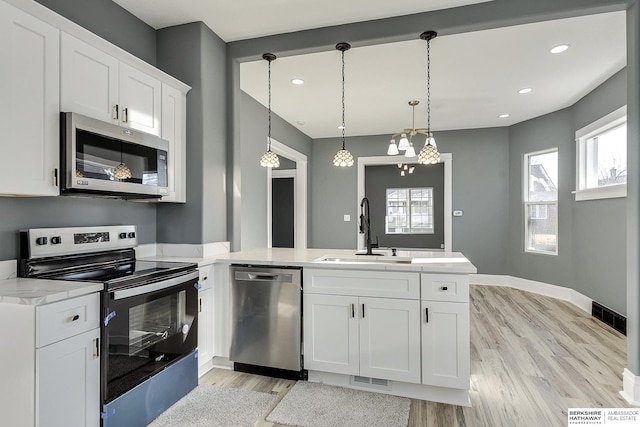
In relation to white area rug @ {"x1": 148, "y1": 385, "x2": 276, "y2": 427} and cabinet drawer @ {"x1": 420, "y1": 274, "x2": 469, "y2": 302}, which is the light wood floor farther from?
cabinet drawer @ {"x1": 420, "y1": 274, "x2": 469, "y2": 302}

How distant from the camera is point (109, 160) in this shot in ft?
7.11

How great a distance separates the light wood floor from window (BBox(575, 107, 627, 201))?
1532 millimetres

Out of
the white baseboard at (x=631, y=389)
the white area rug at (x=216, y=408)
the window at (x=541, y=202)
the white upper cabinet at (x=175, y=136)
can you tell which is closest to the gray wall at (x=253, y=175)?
the white upper cabinet at (x=175, y=136)

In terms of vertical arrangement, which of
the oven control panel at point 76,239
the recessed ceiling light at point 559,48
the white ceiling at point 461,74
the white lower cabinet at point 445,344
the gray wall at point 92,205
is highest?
the recessed ceiling light at point 559,48

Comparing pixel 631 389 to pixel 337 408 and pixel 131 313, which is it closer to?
pixel 337 408

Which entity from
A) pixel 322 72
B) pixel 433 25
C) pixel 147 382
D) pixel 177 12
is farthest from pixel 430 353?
pixel 177 12

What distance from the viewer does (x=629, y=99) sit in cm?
242

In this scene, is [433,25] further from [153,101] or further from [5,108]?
[5,108]

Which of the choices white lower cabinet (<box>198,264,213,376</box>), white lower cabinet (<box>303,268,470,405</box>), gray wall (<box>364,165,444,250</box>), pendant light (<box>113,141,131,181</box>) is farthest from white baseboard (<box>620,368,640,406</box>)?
gray wall (<box>364,165,444,250</box>)

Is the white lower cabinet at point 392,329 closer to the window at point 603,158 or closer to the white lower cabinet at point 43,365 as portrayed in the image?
the white lower cabinet at point 43,365

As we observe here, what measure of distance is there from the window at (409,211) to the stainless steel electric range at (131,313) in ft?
24.3

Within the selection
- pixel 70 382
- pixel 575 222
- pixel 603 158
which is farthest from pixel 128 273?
pixel 575 222

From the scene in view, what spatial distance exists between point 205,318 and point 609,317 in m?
4.26

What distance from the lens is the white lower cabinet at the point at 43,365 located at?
4.93 ft
